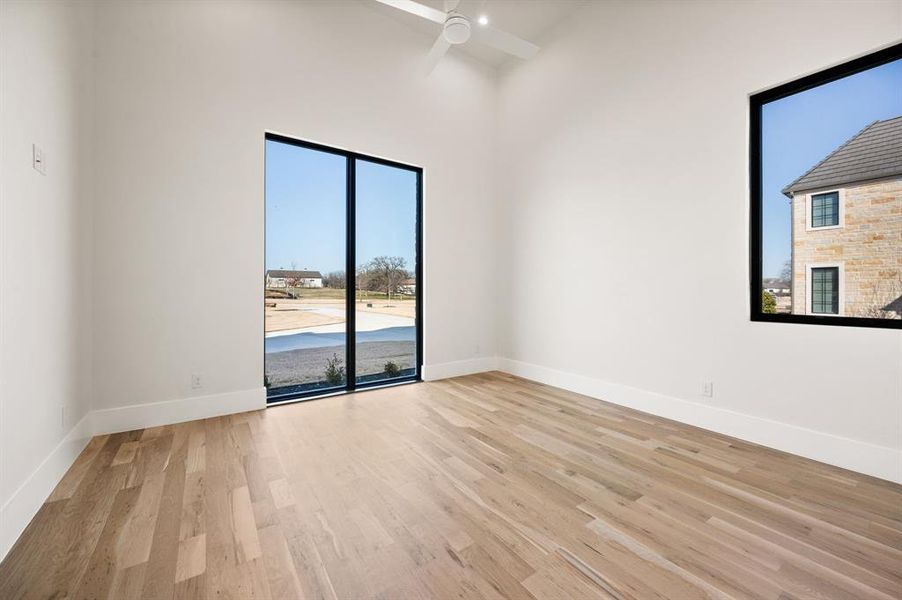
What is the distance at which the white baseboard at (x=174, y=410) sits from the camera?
105 inches

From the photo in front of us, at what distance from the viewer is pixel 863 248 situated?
2246 millimetres

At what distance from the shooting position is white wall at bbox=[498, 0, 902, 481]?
225 centimetres

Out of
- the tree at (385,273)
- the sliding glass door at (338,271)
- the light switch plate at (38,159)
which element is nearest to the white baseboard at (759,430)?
the sliding glass door at (338,271)

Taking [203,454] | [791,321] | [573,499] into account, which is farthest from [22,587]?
[791,321]

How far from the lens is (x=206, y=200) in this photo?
3.00 m

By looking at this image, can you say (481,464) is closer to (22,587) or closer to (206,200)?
(22,587)

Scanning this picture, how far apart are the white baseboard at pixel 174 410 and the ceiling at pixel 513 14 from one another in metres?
3.93

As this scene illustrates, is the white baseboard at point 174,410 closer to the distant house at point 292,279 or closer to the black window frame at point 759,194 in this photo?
the distant house at point 292,279

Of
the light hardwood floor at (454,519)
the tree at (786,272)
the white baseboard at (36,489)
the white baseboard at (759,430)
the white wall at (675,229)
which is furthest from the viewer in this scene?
the tree at (786,272)

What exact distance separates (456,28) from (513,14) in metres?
1.35

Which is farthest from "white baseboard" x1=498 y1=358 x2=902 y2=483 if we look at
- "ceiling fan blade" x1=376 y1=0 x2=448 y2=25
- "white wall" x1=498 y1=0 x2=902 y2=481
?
"ceiling fan blade" x1=376 y1=0 x2=448 y2=25

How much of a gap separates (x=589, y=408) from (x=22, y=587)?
335 cm

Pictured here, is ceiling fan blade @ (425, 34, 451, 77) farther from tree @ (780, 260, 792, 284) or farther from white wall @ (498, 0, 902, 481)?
tree @ (780, 260, 792, 284)

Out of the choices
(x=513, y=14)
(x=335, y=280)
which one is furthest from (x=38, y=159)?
(x=513, y=14)
